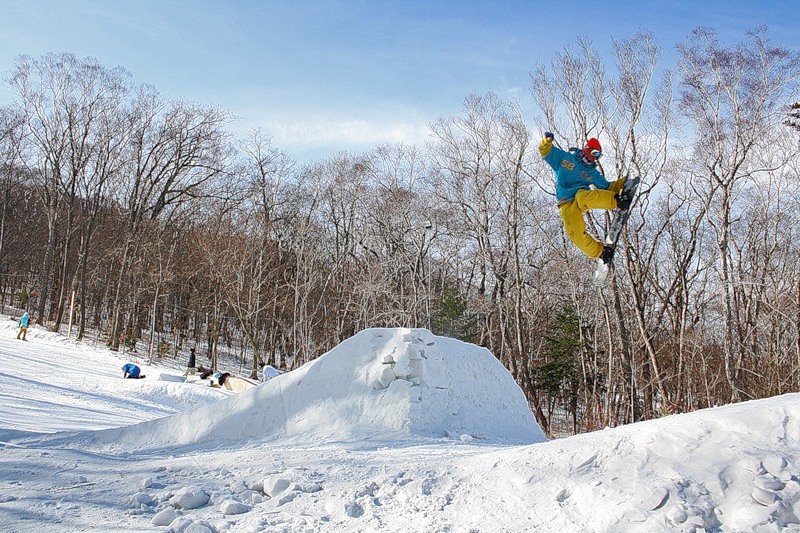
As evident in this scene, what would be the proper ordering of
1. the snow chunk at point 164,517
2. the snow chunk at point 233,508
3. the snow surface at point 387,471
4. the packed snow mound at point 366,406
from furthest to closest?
1. the packed snow mound at point 366,406
2. the snow chunk at point 233,508
3. the snow chunk at point 164,517
4. the snow surface at point 387,471

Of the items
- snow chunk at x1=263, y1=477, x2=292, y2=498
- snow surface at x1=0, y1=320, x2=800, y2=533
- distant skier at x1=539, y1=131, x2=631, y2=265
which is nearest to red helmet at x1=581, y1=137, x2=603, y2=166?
distant skier at x1=539, y1=131, x2=631, y2=265

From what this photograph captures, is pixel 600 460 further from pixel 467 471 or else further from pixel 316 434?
pixel 316 434

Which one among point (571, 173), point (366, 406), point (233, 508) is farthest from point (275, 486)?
point (571, 173)

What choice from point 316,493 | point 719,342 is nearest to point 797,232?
point 719,342

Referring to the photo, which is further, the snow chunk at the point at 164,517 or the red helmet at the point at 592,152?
the red helmet at the point at 592,152

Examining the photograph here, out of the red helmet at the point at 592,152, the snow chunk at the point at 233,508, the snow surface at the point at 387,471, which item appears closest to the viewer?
the snow surface at the point at 387,471

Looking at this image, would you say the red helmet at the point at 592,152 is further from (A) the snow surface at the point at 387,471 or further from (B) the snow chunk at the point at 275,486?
(B) the snow chunk at the point at 275,486

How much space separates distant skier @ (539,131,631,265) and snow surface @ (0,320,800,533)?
326cm

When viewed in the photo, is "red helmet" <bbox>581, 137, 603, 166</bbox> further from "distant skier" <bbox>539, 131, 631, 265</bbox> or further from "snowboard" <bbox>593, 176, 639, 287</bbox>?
"snowboard" <bbox>593, 176, 639, 287</bbox>

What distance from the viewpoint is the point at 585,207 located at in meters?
7.30

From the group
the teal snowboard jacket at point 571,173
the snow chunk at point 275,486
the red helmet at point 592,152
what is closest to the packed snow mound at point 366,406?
the snow chunk at point 275,486

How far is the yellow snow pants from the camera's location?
23.6 feet

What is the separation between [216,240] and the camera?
29250 mm

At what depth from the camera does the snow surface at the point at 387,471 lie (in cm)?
404
